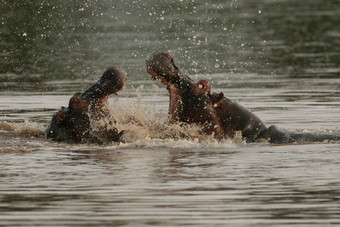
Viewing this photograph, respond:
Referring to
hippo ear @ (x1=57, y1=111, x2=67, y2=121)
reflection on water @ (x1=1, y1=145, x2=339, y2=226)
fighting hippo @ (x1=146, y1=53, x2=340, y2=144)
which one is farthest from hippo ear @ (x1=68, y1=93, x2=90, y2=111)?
fighting hippo @ (x1=146, y1=53, x2=340, y2=144)

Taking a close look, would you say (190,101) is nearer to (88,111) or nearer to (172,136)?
(172,136)

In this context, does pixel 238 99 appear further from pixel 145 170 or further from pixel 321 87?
pixel 145 170

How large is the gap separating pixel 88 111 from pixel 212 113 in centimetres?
129

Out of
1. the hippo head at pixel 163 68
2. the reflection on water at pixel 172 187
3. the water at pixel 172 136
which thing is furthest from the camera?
the hippo head at pixel 163 68

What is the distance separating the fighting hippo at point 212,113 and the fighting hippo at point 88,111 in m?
0.57

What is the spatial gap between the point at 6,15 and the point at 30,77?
18247mm

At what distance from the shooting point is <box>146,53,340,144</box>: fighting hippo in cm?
1223

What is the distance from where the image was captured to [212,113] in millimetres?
12469

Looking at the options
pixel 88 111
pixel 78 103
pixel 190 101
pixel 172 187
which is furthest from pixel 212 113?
pixel 172 187

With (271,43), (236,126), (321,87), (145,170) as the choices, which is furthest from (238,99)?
(271,43)

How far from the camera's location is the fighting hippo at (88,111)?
12.4 m

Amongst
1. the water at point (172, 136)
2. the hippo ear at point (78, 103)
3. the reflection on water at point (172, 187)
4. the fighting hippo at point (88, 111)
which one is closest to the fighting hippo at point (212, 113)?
the water at point (172, 136)

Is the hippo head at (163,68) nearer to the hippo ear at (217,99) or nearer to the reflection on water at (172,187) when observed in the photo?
the hippo ear at (217,99)

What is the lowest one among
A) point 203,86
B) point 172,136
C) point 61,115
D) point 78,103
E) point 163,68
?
point 172,136
